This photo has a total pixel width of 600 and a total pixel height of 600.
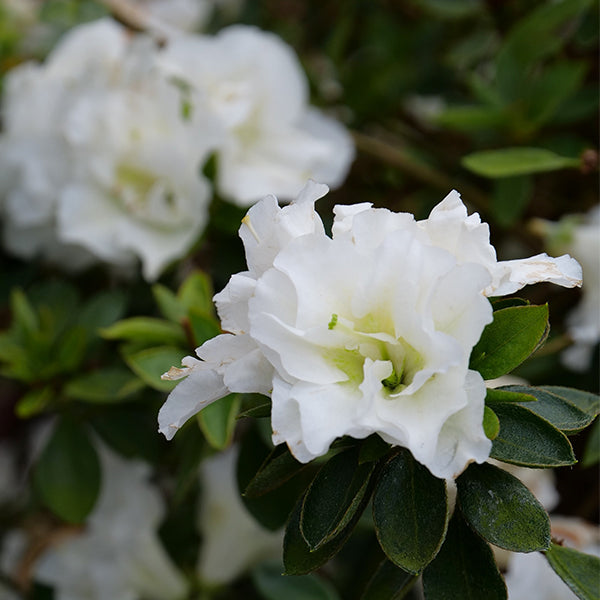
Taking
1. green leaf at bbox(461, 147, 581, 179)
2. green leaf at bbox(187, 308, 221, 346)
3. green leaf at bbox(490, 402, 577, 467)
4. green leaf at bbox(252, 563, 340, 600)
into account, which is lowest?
green leaf at bbox(252, 563, 340, 600)

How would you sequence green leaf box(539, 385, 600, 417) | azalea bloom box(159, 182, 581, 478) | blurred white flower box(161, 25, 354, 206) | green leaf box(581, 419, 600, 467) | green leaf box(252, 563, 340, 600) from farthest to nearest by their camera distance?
blurred white flower box(161, 25, 354, 206), green leaf box(252, 563, 340, 600), green leaf box(581, 419, 600, 467), green leaf box(539, 385, 600, 417), azalea bloom box(159, 182, 581, 478)

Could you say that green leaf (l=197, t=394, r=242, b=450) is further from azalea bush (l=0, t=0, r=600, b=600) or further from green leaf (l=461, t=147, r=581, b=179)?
green leaf (l=461, t=147, r=581, b=179)

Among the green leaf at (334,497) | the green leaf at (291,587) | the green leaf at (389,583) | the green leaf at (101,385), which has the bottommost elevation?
the green leaf at (291,587)

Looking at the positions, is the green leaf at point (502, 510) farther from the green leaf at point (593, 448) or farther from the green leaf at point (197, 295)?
the green leaf at point (197, 295)

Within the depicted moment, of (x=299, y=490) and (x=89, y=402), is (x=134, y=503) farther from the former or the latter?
(x=299, y=490)

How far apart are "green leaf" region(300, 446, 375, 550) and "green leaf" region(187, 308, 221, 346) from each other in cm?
23

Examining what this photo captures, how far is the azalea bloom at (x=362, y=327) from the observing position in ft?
1.33

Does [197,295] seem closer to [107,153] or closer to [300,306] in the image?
[107,153]

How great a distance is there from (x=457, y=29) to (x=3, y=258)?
2.40ft

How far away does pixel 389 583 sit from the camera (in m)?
0.51

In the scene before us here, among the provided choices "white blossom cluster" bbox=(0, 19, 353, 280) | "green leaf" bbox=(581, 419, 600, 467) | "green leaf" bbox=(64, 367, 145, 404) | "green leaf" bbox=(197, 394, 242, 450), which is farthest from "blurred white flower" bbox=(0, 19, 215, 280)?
"green leaf" bbox=(581, 419, 600, 467)

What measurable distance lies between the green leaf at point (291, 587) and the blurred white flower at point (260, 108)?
14.8 inches

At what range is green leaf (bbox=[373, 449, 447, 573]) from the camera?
440 millimetres

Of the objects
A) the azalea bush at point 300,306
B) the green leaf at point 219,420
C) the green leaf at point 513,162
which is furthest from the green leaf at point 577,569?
the green leaf at point 513,162
